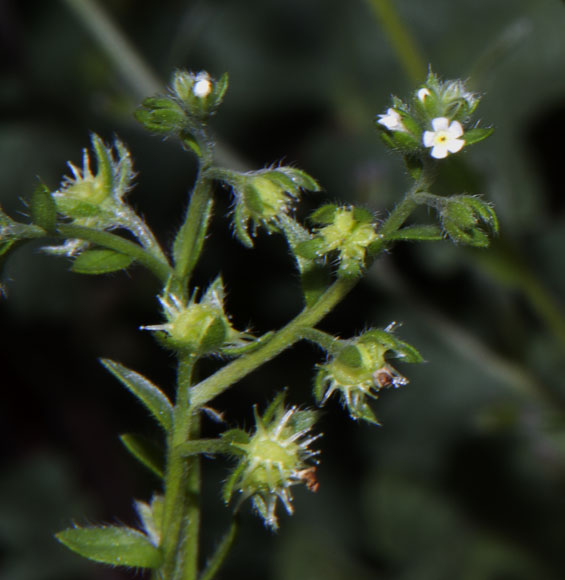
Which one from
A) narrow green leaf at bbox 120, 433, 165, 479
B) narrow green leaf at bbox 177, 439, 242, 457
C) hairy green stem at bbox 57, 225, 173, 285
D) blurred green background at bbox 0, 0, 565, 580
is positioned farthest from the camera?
blurred green background at bbox 0, 0, 565, 580

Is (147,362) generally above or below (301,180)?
above

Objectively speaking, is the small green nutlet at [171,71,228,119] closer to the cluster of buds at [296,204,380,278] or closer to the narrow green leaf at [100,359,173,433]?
the cluster of buds at [296,204,380,278]

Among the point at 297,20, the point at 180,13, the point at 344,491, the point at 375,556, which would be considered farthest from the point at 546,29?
the point at 375,556

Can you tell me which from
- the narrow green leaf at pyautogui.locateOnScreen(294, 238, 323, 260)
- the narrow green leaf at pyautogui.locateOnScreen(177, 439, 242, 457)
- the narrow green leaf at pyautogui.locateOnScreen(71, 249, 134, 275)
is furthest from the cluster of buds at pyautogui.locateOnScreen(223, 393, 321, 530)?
the narrow green leaf at pyautogui.locateOnScreen(71, 249, 134, 275)

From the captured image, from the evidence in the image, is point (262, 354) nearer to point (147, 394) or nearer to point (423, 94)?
point (147, 394)

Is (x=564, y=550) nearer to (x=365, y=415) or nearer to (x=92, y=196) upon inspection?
(x=365, y=415)

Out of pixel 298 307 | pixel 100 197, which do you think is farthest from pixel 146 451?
pixel 298 307
